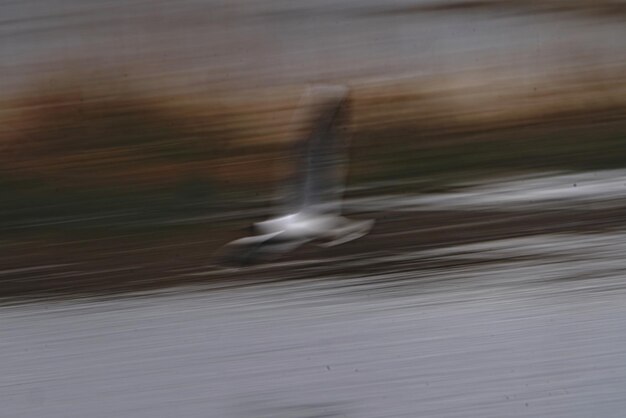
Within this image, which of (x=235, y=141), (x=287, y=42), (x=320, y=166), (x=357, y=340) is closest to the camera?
(x=357, y=340)

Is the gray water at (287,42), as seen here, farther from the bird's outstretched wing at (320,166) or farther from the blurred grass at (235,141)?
the bird's outstretched wing at (320,166)

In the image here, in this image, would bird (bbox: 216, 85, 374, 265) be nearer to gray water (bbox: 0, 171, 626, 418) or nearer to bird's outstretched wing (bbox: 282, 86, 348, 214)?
bird's outstretched wing (bbox: 282, 86, 348, 214)

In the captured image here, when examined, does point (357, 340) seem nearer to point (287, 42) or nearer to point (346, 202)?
point (346, 202)

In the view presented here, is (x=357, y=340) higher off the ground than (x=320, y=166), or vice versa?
(x=320, y=166)

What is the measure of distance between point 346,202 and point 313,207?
1.06 feet

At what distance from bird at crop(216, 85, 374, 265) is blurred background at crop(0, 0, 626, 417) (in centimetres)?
10

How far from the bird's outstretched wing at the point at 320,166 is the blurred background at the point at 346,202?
135 mm

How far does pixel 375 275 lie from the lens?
3752 mm

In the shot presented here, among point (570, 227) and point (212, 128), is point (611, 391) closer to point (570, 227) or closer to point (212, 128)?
point (570, 227)

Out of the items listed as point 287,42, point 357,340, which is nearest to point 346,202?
point 357,340

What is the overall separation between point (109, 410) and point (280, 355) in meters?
0.50

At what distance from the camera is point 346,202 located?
4.59 metres

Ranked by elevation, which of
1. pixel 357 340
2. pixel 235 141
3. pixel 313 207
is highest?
pixel 235 141

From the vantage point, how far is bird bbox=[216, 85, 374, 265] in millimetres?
4059
